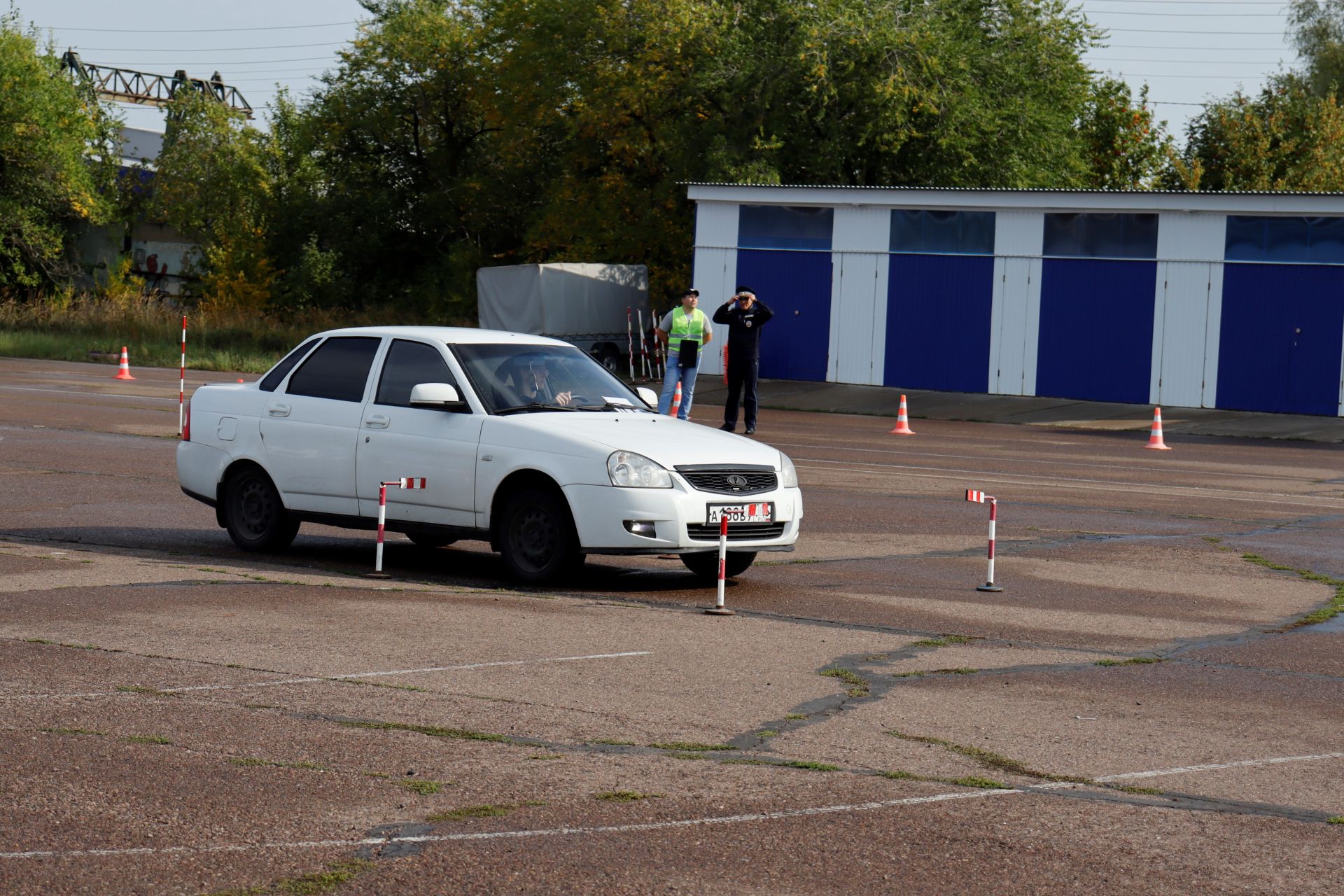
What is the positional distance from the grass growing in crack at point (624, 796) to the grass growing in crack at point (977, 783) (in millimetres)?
1092

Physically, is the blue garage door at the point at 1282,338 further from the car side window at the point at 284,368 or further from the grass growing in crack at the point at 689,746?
the grass growing in crack at the point at 689,746

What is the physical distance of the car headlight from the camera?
10.4m

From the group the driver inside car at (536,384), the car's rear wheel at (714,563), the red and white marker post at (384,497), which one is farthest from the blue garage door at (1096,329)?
the red and white marker post at (384,497)

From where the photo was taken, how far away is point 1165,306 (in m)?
34.9

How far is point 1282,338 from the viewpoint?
33.8 metres

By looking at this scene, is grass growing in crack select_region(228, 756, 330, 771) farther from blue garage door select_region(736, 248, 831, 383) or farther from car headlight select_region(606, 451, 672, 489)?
blue garage door select_region(736, 248, 831, 383)

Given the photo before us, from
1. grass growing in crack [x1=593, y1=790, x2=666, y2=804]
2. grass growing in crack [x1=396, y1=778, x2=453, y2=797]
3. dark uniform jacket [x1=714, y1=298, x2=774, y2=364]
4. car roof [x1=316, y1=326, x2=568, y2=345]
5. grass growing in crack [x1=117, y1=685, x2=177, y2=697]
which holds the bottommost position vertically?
grass growing in crack [x1=117, y1=685, x2=177, y2=697]

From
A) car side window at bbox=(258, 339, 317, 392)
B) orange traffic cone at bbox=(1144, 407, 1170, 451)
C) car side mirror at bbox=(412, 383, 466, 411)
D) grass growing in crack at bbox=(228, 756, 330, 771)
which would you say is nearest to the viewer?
grass growing in crack at bbox=(228, 756, 330, 771)

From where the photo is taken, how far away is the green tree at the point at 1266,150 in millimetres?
54719

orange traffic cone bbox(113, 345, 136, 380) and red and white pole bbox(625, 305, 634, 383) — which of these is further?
red and white pole bbox(625, 305, 634, 383)

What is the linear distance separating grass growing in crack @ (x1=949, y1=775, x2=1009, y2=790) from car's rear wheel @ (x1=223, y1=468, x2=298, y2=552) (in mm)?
7017

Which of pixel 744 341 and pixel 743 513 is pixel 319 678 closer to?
pixel 743 513

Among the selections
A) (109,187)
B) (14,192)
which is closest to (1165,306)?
(14,192)

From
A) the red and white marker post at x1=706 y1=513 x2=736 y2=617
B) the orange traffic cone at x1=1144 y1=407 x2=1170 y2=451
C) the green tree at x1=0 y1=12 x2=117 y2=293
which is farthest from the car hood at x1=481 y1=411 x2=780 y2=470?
the green tree at x1=0 y1=12 x2=117 y2=293
